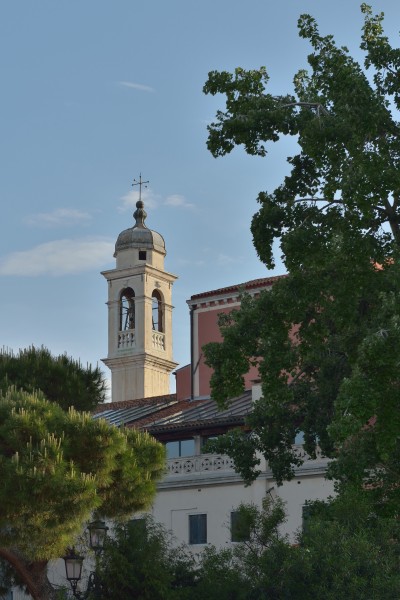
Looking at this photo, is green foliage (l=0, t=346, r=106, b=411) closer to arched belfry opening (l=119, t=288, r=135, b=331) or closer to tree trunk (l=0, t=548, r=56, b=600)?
tree trunk (l=0, t=548, r=56, b=600)

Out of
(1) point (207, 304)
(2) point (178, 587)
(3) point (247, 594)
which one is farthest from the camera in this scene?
(1) point (207, 304)

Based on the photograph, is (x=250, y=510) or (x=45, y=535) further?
(x=250, y=510)

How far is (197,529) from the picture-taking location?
154ft

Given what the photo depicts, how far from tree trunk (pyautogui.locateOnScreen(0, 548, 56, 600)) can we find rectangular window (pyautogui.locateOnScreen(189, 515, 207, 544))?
17707 mm

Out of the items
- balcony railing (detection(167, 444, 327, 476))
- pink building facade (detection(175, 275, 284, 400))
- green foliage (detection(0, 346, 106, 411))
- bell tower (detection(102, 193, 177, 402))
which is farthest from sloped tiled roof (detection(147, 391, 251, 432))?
bell tower (detection(102, 193, 177, 402))

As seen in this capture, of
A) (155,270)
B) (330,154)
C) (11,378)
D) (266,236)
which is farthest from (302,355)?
(155,270)

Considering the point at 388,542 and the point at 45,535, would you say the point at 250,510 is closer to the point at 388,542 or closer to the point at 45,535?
the point at 388,542

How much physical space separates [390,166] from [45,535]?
31.6 ft

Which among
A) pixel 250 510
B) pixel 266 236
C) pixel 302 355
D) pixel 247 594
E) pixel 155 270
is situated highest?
pixel 155 270

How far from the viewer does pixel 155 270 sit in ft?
260

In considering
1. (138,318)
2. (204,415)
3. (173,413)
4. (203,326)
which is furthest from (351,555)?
(138,318)

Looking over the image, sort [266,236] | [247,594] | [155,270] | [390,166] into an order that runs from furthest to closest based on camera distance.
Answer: [155,270], [247,594], [266,236], [390,166]

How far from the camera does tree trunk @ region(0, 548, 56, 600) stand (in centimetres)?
2869

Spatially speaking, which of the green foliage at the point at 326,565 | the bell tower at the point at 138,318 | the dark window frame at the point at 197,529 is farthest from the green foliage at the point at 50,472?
the bell tower at the point at 138,318
